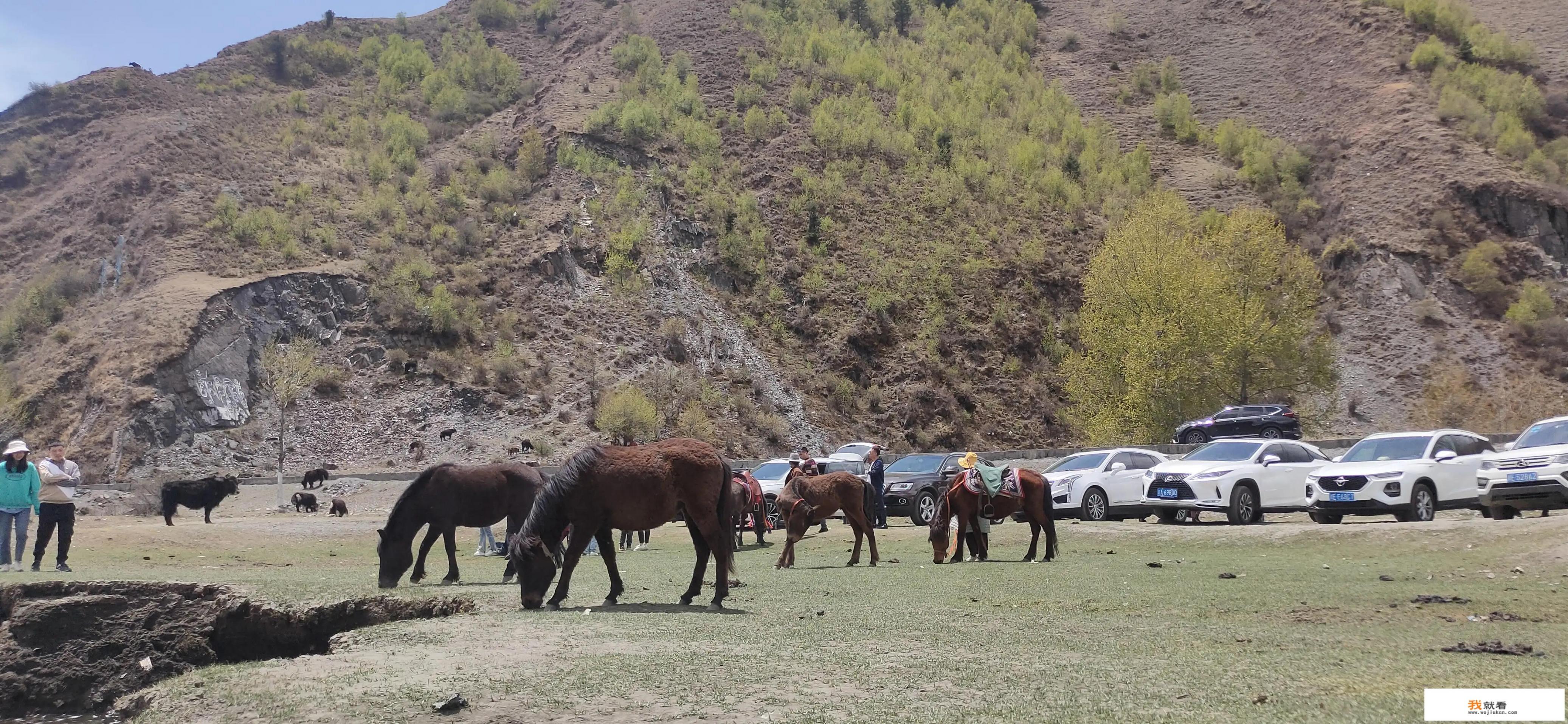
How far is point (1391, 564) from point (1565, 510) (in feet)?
28.3

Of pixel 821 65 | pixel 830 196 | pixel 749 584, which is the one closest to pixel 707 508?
pixel 749 584

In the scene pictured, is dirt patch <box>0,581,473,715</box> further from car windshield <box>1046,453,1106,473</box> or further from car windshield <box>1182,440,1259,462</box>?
car windshield <box>1046,453,1106,473</box>

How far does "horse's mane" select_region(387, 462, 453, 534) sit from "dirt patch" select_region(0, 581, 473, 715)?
101 inches

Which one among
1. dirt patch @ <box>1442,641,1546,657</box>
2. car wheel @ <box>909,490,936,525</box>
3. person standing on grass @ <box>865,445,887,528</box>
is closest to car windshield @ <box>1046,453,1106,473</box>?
car wheel @ <box>909,490,936,525</box>

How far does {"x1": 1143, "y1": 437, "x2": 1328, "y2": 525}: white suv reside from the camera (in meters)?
21.5

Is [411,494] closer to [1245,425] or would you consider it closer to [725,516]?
[725,516]

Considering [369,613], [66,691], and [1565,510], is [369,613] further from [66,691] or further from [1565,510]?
[1565,510]

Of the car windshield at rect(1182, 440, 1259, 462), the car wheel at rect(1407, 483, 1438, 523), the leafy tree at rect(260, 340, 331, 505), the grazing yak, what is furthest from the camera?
the leafy tree at rect(260, 340, 331, 505)

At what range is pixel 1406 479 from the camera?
19375 mm

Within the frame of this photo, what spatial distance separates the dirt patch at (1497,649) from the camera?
7.49m

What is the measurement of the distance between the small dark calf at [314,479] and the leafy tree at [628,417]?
1073cm

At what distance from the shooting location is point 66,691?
11.0 meters

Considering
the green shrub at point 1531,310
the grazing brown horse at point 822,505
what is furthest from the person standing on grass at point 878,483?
the green shrub at point 1531,310

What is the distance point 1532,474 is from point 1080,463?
998 centimetres
